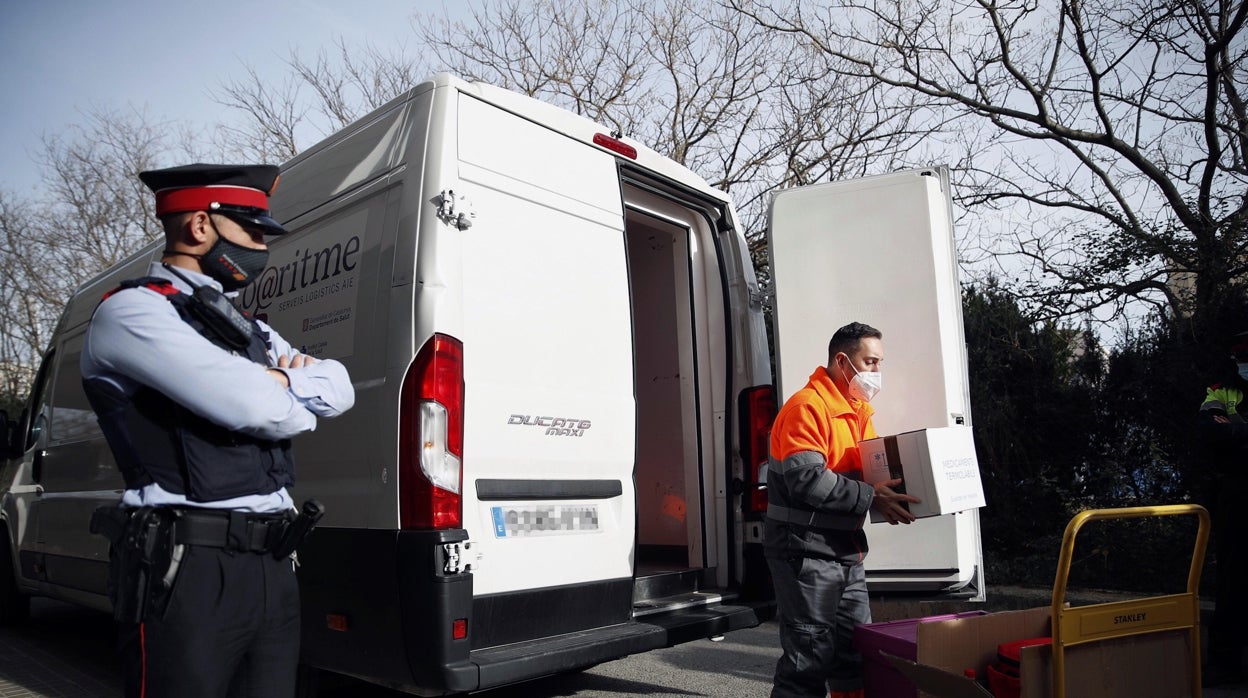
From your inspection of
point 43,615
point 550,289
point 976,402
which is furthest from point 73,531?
point 976,402

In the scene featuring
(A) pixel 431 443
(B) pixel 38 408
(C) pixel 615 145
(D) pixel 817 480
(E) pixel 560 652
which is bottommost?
(E) pixel 560 652

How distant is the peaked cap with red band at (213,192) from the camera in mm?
2211

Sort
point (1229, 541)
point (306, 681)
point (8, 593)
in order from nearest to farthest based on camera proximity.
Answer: point (306, 681) < point (1229, 541) < point (8, 593)

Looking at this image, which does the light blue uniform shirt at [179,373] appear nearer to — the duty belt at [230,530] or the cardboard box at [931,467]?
the duty belt at [230,530]

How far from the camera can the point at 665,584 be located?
4.54 metres

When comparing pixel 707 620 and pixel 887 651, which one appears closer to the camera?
pixel 887 651

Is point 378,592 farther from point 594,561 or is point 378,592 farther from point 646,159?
point 646,159

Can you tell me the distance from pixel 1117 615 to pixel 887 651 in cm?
70

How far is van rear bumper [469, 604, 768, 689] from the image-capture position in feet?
10.8

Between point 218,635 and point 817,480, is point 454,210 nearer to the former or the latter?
point 817,480

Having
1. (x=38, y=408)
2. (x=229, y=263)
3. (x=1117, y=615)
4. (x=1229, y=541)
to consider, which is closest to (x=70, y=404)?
(x=38, y=408)

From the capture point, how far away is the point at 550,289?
3.75 meters

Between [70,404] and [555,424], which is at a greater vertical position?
[70,404]

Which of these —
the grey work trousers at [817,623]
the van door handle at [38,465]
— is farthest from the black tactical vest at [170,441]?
the van door handle at [38,465]
